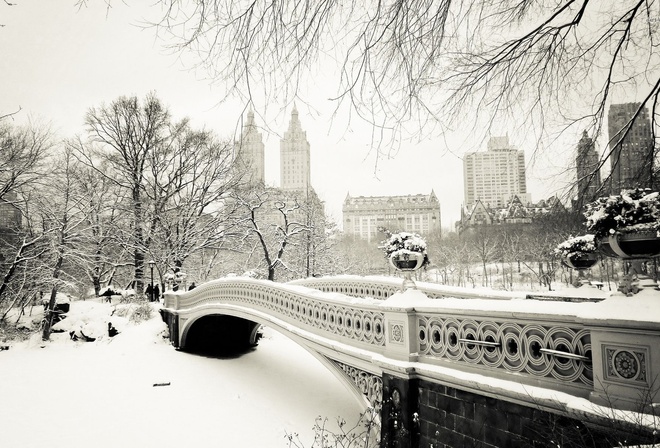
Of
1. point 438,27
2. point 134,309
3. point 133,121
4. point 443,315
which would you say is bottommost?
point 134,309

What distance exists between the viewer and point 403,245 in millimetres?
6660

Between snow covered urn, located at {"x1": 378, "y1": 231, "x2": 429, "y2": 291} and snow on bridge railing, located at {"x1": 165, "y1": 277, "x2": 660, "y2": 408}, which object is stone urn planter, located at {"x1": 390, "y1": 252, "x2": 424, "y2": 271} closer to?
snow covered urn, located at {"x1": 378, "y1": 231, "x2": 429, "y2": 291}

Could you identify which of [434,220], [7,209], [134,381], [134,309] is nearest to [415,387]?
[134,381]

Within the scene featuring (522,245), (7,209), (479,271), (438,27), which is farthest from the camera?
(479,271)

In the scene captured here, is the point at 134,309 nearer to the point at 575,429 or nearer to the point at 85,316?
the point at 85,316

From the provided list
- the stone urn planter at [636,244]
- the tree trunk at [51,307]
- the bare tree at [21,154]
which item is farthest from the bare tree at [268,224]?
the stone urn planter at [636,244]

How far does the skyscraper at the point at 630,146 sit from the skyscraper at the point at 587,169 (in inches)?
6.0

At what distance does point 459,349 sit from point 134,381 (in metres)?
10.4

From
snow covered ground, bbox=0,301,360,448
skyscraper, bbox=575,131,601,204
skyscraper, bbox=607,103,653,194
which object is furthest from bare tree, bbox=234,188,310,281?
skyscraper, bbox=607,103,653,194

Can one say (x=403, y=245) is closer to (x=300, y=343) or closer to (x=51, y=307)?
(x=300, y=343)

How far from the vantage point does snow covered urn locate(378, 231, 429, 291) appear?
6406mm

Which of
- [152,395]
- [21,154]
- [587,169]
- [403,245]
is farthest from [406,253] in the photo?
[21,154]

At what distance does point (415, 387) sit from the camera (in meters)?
5.23

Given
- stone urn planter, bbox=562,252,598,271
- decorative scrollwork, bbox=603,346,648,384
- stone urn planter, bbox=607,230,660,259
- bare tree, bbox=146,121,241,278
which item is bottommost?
decorative scrollwork, bbox=603,346,648,384
